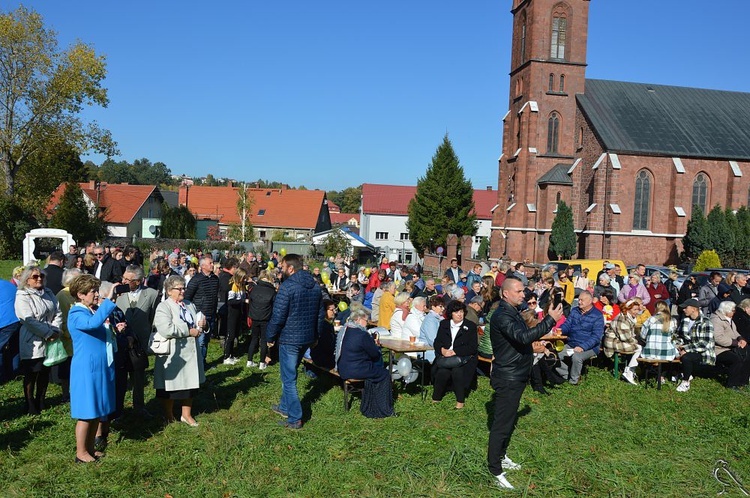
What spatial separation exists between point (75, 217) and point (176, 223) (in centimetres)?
1405

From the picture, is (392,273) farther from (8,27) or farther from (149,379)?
(8,27)

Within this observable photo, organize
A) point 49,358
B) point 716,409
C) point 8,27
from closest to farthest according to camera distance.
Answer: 1. point 49,358
2. point 716,409
3. point 8,27

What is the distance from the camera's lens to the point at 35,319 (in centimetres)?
688

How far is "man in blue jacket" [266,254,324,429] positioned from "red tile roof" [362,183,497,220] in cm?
6159

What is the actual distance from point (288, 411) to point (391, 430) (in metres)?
1.20

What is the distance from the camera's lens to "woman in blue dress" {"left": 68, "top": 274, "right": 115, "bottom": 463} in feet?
18.4

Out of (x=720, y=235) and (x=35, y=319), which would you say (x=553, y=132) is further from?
(x=35, y=319)

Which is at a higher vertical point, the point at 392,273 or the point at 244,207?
the point at 244,207

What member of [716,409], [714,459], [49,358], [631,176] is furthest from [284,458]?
[631,176]

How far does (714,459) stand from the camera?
6.58 metres

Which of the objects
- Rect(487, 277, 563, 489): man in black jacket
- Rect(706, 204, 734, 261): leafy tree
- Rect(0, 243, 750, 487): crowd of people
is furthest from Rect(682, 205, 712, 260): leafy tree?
Rect(487, 277, 563, 489): man in black jacket

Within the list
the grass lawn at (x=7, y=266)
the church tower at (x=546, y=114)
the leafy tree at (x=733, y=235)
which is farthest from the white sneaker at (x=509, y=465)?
the church tower at (x=546, y=114)

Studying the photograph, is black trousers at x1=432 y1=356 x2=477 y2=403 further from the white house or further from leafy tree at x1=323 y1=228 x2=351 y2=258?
the white house

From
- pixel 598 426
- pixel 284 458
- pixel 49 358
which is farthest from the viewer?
pixel 598 426
